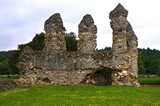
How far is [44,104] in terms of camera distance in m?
23.2

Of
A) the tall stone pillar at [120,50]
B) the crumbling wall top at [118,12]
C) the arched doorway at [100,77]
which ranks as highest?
the crumbling wall top at [118,12]

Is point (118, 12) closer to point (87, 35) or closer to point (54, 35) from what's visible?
point (87, 35)

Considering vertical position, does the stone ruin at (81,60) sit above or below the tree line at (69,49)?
below

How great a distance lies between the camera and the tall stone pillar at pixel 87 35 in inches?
1661

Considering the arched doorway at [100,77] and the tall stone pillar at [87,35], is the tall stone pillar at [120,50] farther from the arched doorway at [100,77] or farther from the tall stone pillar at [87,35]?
the tall stone pillar at [87,35]

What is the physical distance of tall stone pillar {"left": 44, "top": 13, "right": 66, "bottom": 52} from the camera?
4229 cm

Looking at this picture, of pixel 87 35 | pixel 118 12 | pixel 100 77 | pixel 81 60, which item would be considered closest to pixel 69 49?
pixel 100 77

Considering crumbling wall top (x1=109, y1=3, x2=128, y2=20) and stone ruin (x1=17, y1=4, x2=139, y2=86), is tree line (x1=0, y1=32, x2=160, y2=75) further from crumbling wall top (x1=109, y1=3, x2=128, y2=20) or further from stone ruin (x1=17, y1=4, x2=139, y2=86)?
crumbling wall top (x1=109, y1=3, x2=128, y2=20)

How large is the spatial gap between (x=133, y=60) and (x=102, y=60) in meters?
5.06

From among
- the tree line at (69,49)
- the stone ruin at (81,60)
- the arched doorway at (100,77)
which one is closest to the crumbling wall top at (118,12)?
the stone ruin at (81,60)

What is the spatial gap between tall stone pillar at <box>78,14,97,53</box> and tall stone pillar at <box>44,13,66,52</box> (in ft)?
5.73

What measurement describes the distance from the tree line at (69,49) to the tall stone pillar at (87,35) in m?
6.39

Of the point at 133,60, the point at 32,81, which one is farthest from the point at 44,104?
the point at 133,60

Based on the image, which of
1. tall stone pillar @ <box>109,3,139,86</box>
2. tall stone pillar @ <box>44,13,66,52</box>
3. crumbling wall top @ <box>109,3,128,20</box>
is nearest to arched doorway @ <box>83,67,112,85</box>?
tall stone pillar @ <box>109,3,139,86</box>
